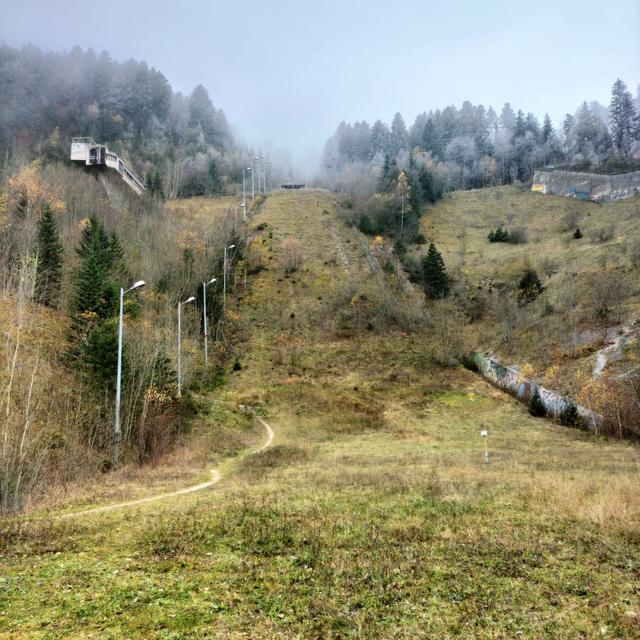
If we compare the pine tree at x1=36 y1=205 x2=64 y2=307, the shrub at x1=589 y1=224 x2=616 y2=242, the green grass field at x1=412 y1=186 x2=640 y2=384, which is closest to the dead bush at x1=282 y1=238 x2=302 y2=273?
the green grass field at x1=412 y1=186 x2=640 y2=384

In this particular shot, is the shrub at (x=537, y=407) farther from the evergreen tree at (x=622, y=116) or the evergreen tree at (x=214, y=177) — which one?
the evergreen tree at (x=622, y=116)

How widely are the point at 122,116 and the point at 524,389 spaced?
384 ft

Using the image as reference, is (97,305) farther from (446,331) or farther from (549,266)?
(549,266)

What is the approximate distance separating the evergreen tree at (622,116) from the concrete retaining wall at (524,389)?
285ft

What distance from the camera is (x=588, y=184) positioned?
88750mm

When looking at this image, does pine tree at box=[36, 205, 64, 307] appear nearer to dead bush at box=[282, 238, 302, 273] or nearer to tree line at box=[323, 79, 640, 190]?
dead bush at box=[282, 238, 302, 273]

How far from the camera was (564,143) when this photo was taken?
11356cm

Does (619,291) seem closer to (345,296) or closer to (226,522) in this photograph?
(345,296)

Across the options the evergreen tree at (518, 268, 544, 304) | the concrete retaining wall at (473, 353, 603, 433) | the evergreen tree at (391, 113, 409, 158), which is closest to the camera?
the concrete retaining wall at (473, 353, 603, 433)

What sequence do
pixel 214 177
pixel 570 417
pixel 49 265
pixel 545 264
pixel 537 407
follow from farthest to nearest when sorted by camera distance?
pixel 214 177 < pixel 545 264 < pixel 49 265 < pixel 537 407 < pixel 570 417

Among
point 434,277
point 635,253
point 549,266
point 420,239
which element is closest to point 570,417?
point 635,253

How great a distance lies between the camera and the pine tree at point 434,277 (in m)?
62.8

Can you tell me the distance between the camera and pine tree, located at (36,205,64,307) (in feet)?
123

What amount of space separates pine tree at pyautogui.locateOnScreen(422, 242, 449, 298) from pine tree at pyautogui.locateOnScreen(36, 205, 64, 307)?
4440cm
